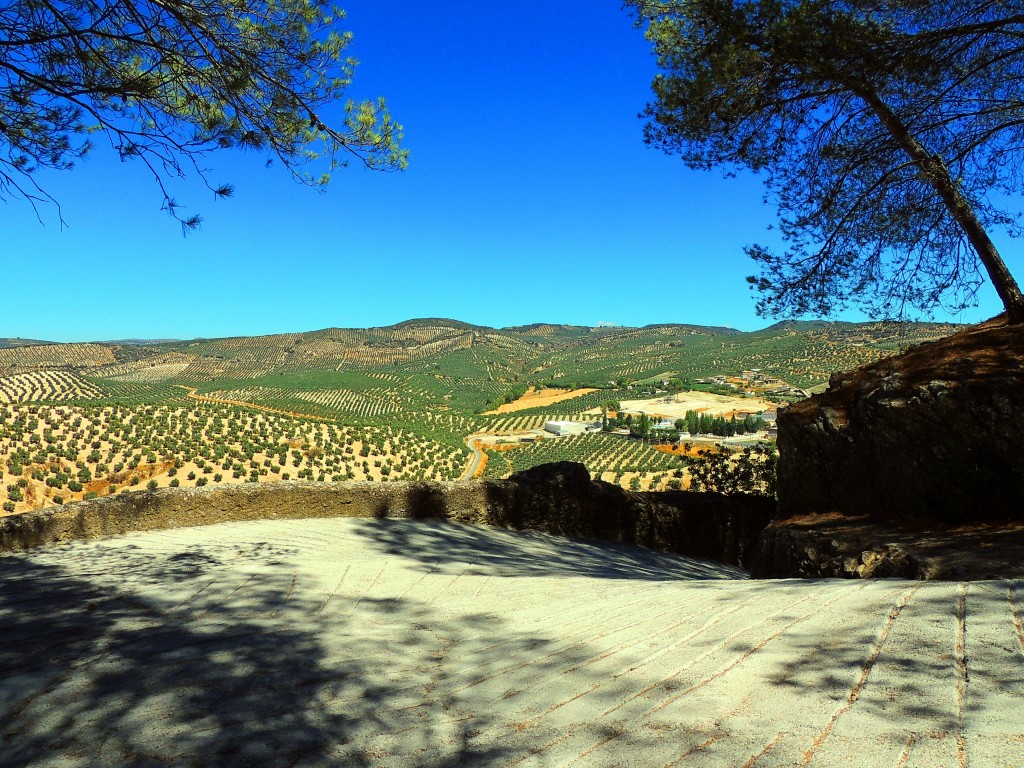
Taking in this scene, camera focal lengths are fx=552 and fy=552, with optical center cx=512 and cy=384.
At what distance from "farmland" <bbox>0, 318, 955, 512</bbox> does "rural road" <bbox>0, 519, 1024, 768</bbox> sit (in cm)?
770

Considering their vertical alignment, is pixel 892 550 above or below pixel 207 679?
above

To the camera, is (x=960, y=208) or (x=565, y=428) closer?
(x=960, y=208)

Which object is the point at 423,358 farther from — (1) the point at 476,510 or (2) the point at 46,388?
(1) the point at 476,510

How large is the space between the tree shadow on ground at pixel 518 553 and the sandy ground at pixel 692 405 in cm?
7864

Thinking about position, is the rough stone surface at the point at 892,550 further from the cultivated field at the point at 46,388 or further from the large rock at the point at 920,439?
the cultivated field at the point at 46,388

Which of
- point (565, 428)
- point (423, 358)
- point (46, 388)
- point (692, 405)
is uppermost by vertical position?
point (423, 358)

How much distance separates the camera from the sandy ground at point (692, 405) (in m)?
86.6

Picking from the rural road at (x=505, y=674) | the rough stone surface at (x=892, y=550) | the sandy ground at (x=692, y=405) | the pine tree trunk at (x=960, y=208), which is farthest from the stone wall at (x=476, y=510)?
the sandy ground at (x=692, y=405)

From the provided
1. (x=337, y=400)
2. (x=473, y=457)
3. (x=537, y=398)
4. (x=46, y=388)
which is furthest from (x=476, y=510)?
(x=537, y=398)

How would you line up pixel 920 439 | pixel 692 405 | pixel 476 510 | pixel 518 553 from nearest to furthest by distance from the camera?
pixel 920 439, pixel 518 553, pixel 476 510, pixel 692 405

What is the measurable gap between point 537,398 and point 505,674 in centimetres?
11882

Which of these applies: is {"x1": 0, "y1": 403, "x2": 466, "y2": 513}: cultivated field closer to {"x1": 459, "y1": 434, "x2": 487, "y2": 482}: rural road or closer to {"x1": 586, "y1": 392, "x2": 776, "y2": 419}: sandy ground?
{"x1": 459, "y1": 434, "x2": 487, "y2": 482}: rural road

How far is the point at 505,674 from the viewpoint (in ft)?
8.05

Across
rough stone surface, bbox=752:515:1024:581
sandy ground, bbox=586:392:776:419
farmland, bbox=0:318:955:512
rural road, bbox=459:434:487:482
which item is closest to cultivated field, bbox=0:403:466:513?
farmland, bbox=0:318:955:512
